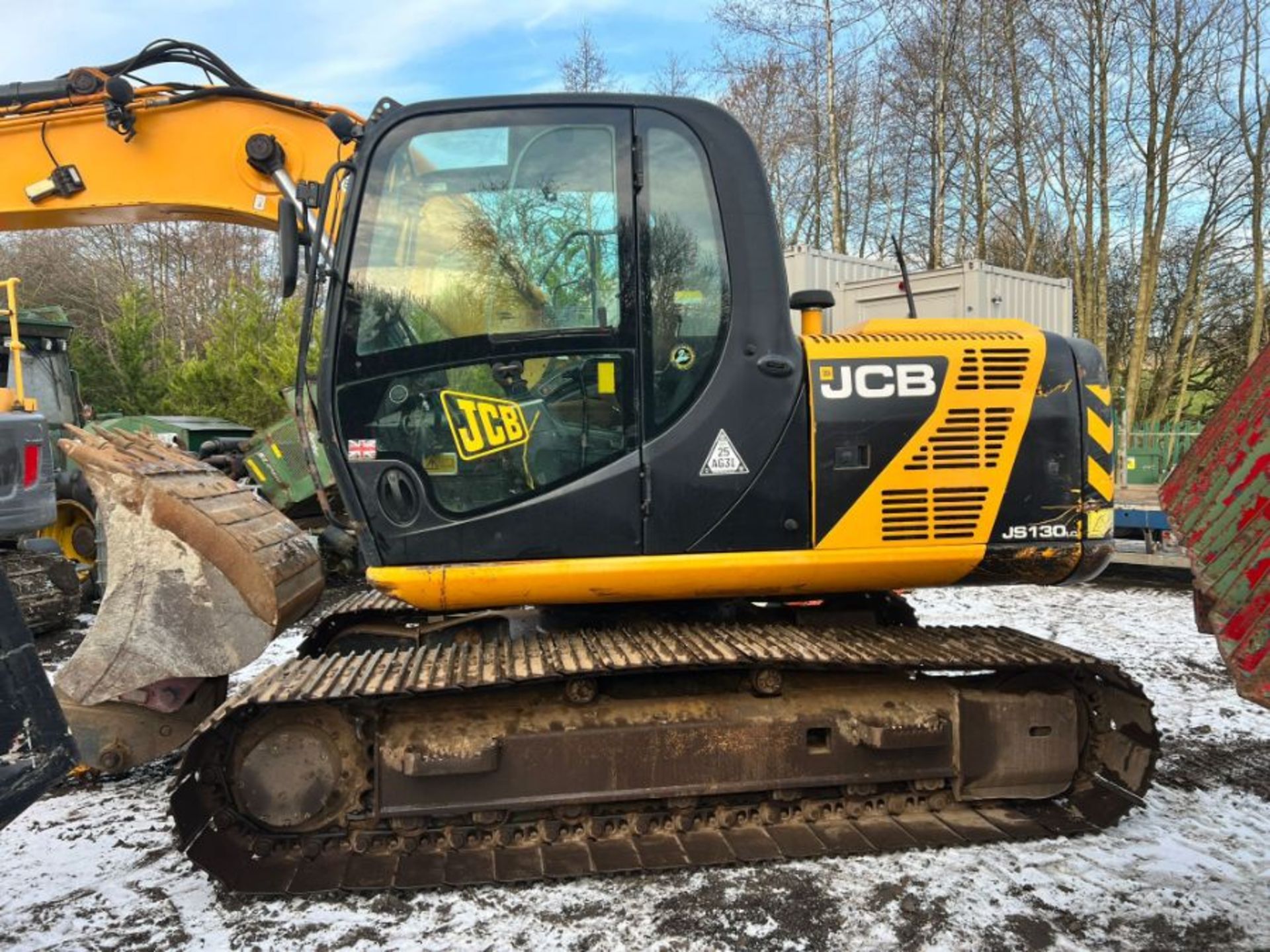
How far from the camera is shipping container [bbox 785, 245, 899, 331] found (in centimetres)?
1045

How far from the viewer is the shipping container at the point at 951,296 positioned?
9.38 meters

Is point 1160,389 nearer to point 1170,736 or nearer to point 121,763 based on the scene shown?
point 1170,736

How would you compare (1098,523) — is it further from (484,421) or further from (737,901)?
(484,421)

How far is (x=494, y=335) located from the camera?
3.12m

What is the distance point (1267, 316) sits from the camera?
19641mm

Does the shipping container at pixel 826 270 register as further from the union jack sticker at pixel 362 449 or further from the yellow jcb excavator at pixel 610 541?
the union jack sticker at pixel 362 449

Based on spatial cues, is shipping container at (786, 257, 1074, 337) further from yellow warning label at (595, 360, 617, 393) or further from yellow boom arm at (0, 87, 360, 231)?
yellow warning label at (595, 360, 617, 393)

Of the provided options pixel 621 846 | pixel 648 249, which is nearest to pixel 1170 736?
pixel 621 846

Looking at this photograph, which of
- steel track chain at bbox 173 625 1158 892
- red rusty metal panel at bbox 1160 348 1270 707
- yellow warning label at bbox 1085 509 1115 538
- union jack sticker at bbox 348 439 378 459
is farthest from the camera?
yellow warning label at bbox 1085 509 1115 538

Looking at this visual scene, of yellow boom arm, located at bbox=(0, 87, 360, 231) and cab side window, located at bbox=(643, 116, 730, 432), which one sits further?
yellow boom arm, located at bbox=(0, 87, 360, 231)

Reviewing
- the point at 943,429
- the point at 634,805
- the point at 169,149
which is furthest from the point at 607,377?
the point at 169,149

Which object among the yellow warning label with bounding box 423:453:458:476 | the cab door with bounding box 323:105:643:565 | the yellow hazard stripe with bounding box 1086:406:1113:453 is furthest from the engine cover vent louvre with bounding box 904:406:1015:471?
the yellow warning label with bounding box 423:453:458:476

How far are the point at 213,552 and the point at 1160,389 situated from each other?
22.5 metres

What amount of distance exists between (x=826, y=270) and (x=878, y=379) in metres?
7.81
